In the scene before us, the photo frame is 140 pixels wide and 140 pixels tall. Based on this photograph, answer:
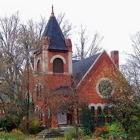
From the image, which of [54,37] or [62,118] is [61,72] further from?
[62,118]

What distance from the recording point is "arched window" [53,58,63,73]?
3566 cm

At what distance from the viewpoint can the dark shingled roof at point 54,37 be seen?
3544cm

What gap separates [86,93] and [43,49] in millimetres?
6998

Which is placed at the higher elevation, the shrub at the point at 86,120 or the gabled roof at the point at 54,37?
the gabled roof at the point at 54,37

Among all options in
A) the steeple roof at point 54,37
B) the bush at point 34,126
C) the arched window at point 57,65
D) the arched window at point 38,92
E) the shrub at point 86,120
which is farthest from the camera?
the arched window at point 57,65

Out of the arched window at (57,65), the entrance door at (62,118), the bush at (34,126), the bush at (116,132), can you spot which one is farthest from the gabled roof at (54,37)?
→ the bush at (116,132)

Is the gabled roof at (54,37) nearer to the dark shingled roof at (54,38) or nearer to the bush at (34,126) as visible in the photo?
the dark shingled roof at (54,38)

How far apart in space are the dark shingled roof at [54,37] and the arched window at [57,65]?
55.1 inches

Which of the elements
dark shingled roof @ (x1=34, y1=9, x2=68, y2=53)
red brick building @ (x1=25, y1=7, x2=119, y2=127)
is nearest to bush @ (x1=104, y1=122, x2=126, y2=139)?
red brick building @ (x1=25, y1=7, x2=119, y2=127)

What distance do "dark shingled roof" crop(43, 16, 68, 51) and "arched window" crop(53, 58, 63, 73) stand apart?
1.40m

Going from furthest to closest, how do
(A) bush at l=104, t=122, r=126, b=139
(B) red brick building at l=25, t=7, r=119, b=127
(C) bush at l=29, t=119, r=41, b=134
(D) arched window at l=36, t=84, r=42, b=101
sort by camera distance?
(B) red brick building at l=25, t=7, r=119, b=127 → (D) arched window at l=36, t=84, r=42, b=101 → (C) bush at l=29, t=119, r=41, b=134 → (A) bush at l=104, t=122, r=126, b=139

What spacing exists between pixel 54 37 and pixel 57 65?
339 cm

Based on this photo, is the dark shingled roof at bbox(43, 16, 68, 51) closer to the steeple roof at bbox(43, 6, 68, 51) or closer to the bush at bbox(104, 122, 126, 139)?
the steeple roof at bbox(43, 6, 68, 51)

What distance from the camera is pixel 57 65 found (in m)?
35.8
